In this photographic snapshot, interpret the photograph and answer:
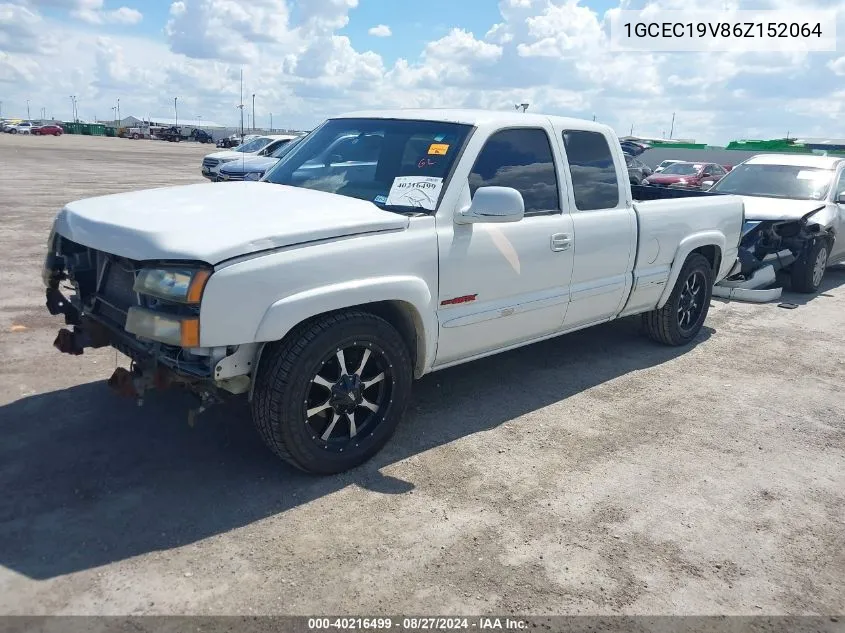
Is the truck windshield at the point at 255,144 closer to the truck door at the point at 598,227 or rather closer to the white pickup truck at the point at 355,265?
the white pickup truck at the point at 355,265

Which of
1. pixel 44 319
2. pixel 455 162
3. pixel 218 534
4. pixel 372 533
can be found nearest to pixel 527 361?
pixel 455 162

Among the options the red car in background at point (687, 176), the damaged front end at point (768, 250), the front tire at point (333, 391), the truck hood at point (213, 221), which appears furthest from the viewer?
the red car in background at point (687, 176)

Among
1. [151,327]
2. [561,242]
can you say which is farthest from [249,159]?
→ [151,327]

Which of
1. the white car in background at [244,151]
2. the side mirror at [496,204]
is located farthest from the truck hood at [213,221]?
the white car in background at [244,151]

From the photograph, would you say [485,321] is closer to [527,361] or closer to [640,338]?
[527,361]

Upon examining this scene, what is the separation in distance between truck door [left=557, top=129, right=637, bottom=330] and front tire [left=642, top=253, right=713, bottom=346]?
0.93 metres

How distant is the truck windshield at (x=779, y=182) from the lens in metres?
9.40

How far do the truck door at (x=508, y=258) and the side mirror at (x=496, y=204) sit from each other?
0.17 meters

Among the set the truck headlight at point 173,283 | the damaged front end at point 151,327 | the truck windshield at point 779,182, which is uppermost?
the truck windshield at point 779,182

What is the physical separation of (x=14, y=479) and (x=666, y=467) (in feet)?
11.7

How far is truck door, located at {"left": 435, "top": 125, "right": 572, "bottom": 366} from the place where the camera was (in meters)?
4.14

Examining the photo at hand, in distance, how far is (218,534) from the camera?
3.25 m

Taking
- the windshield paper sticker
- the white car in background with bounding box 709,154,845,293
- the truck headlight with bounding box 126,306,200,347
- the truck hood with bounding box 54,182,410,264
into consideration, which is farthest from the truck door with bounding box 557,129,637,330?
the white car in background with bounding box 709,154,845,293

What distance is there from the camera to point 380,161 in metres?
4.46
